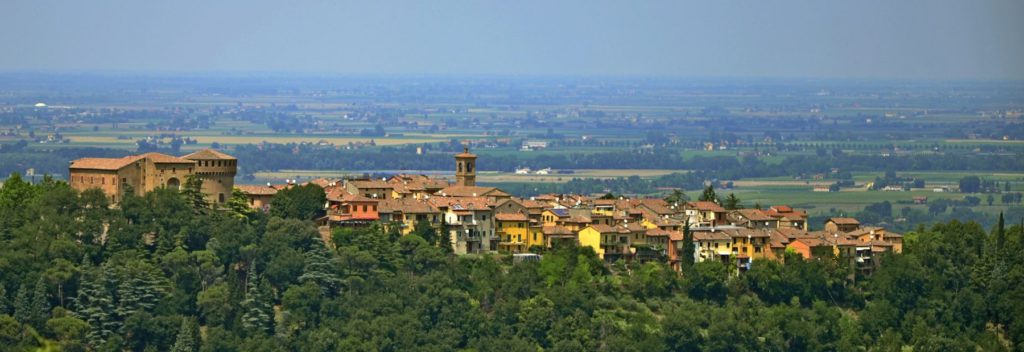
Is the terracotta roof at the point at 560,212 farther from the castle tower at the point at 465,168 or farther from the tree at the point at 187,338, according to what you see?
the tree at the point at 187,338

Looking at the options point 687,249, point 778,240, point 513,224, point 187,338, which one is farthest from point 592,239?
point 187,338

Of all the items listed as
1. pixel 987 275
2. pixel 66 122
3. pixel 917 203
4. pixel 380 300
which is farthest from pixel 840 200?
pixel 66 122

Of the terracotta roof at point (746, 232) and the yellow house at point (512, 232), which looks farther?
the terracotta roof at point (746, 232)

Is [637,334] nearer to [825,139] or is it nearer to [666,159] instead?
[666,159]

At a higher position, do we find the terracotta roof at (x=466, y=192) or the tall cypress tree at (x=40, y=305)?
the terracotta roof at (x=466, y=192)

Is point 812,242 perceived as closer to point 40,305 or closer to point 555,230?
point 555,230

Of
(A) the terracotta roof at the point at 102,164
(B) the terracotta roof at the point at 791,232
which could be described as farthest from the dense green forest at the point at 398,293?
(B) the terracotta roof at the point at 791,232

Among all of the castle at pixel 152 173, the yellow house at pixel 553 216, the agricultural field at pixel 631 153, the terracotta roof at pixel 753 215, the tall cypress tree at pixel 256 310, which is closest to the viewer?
the tall cypress tree at pixel 256 310
